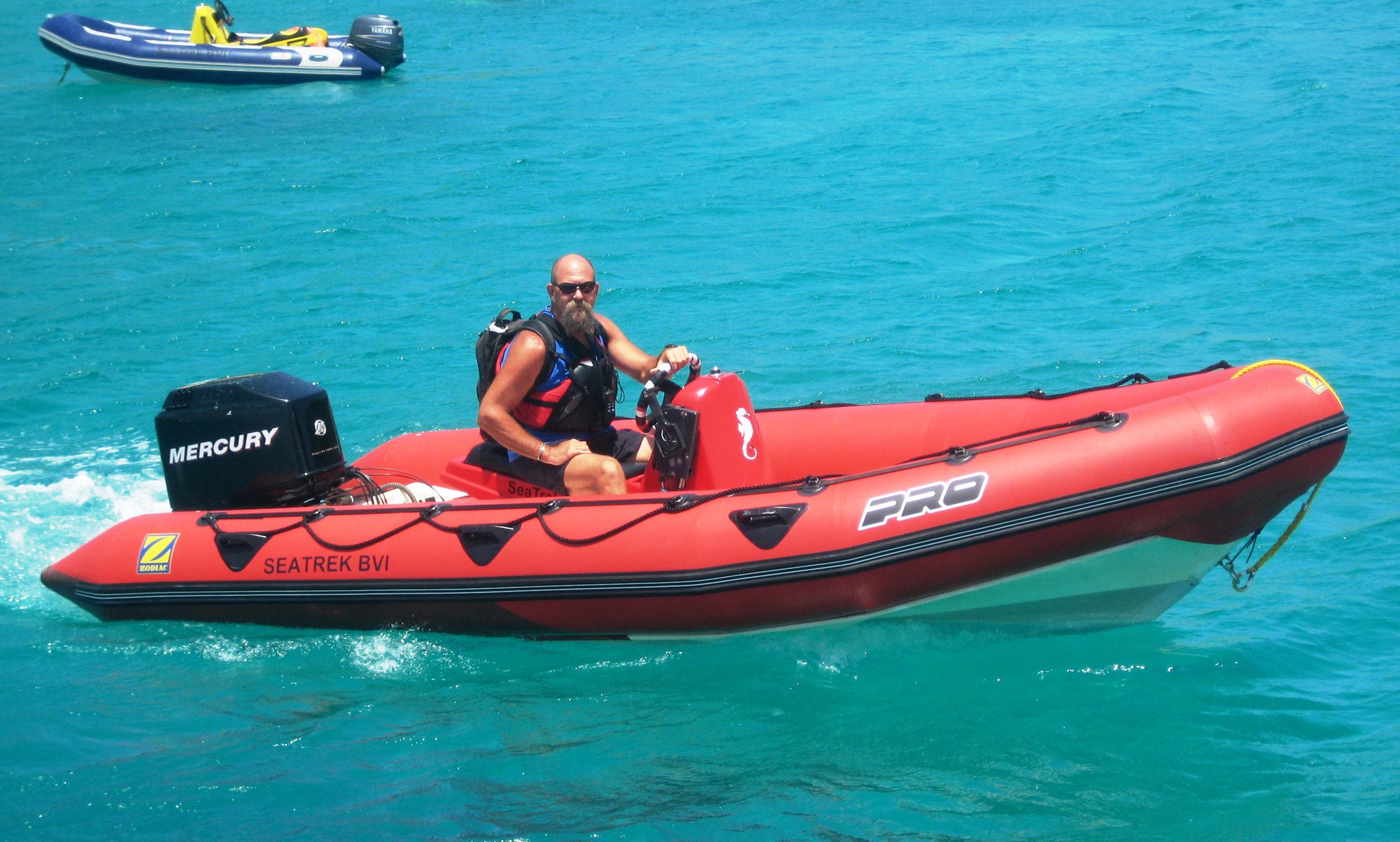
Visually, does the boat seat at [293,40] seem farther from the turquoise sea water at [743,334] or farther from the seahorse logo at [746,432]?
the seahorse logo at [746,432]

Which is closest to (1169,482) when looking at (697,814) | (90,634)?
(697,814)

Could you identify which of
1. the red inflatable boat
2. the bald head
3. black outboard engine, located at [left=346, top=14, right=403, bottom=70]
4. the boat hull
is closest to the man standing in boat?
the bald head

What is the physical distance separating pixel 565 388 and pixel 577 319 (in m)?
0.29

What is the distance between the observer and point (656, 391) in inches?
195

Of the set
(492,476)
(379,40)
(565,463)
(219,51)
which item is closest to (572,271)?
(565,463)

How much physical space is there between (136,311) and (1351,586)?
823 cm

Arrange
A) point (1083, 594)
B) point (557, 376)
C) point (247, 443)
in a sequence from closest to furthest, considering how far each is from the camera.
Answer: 1. point (1083, 594)
2. point (557, 376)
3. point (247, 443)

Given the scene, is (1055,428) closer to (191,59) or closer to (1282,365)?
(1282,365)

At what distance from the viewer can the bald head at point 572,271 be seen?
4.70m

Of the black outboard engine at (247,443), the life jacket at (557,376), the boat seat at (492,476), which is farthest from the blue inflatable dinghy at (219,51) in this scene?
the life jacket at (557,376)

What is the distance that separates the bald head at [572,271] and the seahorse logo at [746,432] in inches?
30.7

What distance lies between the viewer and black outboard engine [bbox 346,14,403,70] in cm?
1781

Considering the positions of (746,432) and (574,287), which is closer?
(574,287)

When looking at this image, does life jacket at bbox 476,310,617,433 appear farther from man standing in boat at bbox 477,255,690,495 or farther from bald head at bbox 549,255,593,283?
bald head at bbox 549,255,593,283
